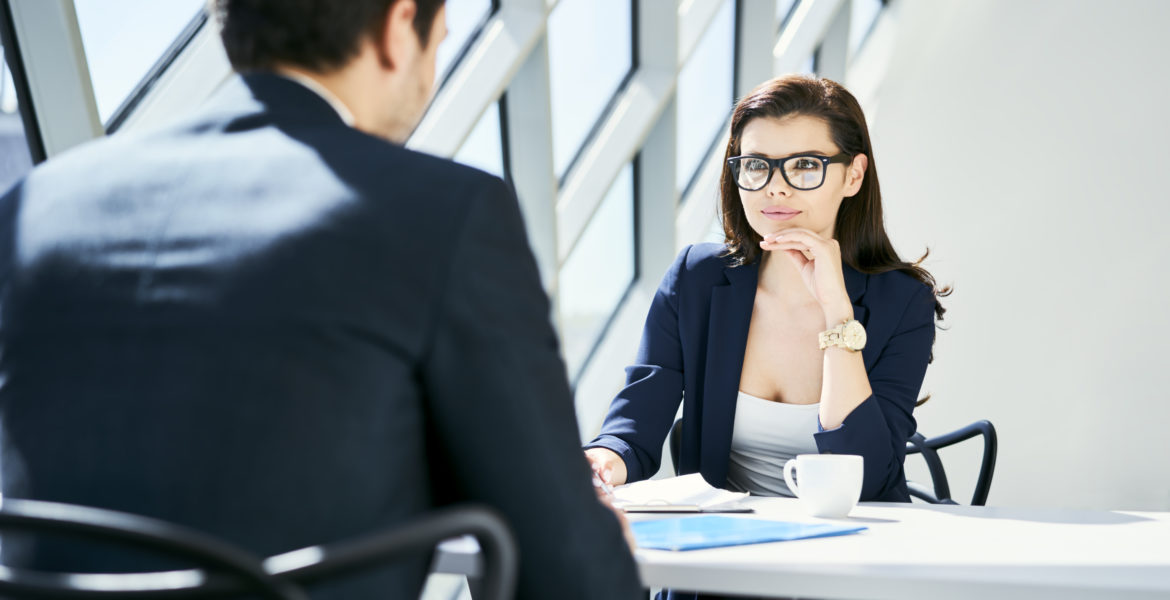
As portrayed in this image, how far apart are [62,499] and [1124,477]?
3814mm

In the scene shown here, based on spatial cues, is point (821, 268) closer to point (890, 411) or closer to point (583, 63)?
point (890, 411)

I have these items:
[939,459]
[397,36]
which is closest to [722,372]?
[939,459]

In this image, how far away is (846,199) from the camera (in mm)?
2221

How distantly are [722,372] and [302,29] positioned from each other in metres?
1.34

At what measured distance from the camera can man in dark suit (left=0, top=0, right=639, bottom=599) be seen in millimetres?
708

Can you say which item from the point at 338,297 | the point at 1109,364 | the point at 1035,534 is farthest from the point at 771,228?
the point at 1109,364

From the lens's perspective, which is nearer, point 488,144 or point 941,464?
point 941,464

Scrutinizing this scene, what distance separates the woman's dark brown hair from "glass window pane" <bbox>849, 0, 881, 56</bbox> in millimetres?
4758

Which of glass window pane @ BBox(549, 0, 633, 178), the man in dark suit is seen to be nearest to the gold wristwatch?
the man in dark suit

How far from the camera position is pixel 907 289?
6.73 feet

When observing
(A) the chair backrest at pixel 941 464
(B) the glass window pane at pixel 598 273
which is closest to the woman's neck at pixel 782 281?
(A) the chair backrest at pixel 941 464

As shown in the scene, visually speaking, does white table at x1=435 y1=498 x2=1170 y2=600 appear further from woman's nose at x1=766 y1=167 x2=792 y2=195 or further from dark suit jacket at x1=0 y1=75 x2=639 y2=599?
woman's nose at x1=766 y1=167 x2=792 y2=195

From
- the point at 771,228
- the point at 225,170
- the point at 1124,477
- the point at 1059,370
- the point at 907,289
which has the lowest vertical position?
the point at 1124,477

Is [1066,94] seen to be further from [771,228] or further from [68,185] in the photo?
[68,185]
